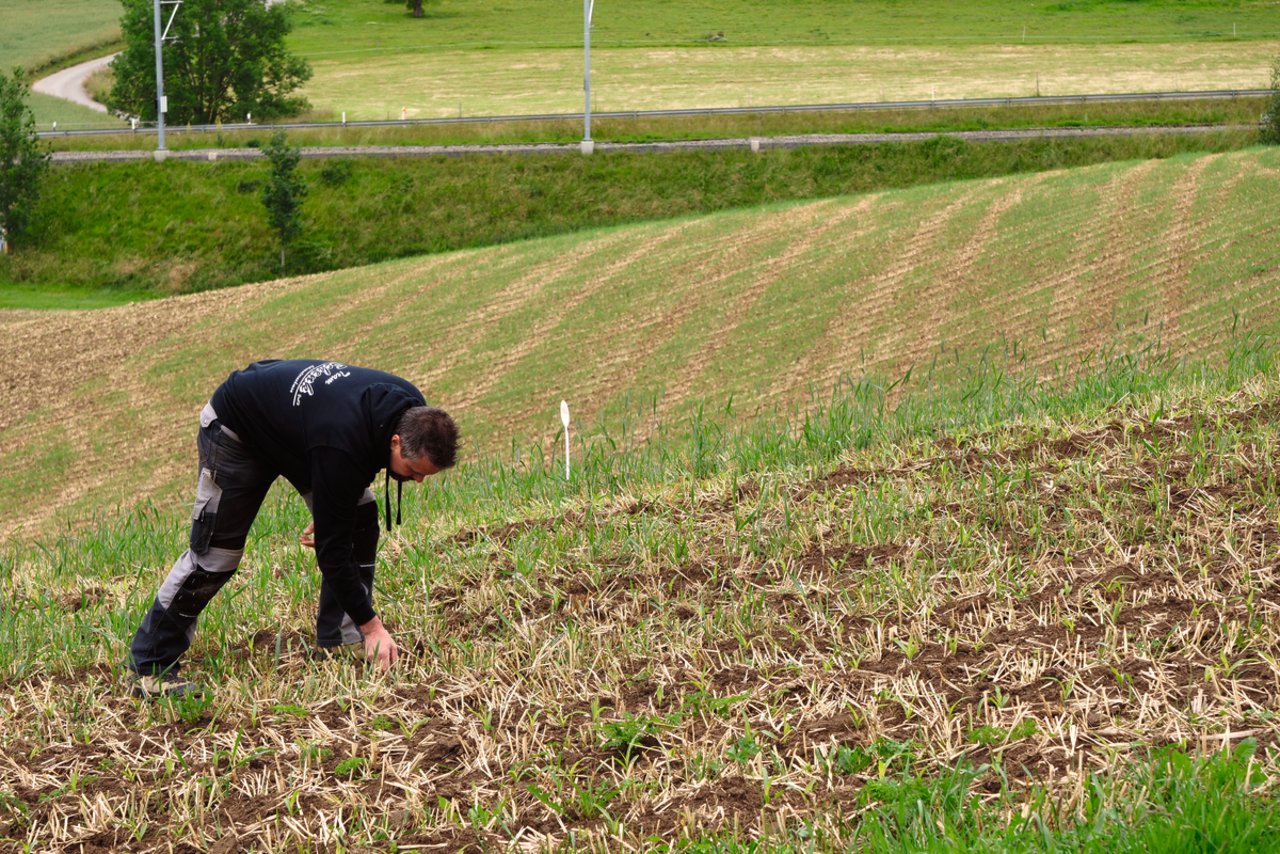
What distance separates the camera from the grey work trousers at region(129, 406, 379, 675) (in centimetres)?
569

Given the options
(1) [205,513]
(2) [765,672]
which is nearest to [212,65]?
(1) [205,513]

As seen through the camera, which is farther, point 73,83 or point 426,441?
point 73,83

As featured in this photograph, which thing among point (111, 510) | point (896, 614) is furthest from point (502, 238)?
point (896, 614)

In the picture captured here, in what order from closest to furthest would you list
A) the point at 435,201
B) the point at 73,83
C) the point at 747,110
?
the point at 435,201 → the point at 747,110 → the point at 73,83

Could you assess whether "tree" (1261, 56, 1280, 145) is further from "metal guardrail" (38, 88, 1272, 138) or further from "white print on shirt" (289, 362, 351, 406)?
"white print on shirt" (289, 362, 351, 406)

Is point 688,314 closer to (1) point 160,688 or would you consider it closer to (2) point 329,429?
(2) point 329,429

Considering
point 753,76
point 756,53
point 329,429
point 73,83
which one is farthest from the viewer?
point 756,53

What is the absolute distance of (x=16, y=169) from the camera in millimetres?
47281

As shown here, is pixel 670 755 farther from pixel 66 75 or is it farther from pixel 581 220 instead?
pixel 66 75

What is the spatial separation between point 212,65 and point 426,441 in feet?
201

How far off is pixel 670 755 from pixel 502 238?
131 ft

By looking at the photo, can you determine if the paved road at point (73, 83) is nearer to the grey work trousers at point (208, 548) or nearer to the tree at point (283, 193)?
the tree at point (283, 193)

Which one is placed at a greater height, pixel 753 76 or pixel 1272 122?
pixel 753 76

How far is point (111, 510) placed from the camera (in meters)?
19.5
